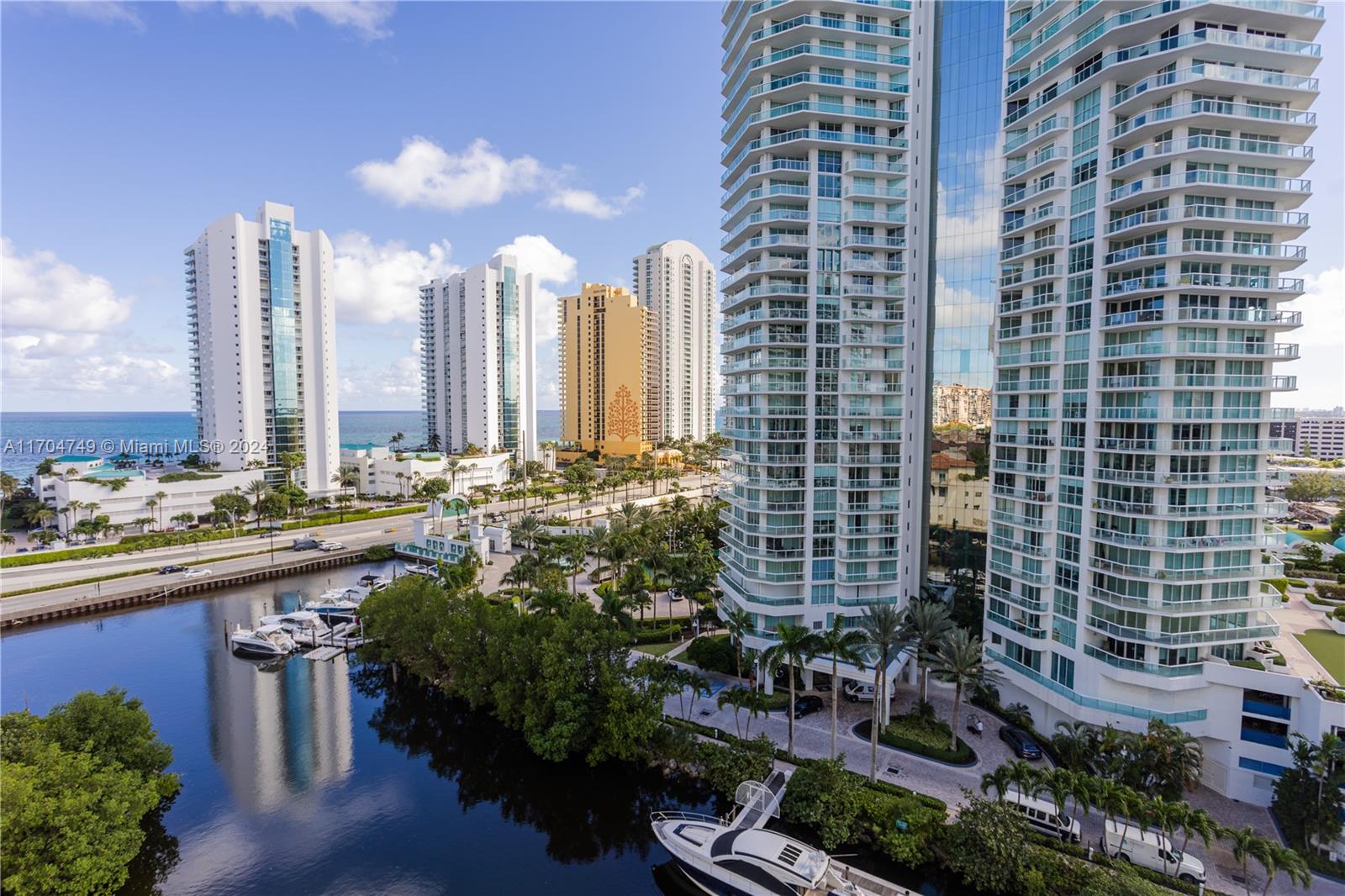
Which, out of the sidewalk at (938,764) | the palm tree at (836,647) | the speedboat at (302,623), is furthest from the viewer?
the speedboat at (302,623)

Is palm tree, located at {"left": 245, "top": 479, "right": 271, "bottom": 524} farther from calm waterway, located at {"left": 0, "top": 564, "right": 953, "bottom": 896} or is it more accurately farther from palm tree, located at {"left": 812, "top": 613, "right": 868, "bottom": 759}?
palm tree, located at {"left": 812, "top": 613, "right": 868, "bottom": 759}

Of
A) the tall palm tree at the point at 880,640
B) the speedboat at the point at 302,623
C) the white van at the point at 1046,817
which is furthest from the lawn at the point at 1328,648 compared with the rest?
the speedboat at the point at 302,623

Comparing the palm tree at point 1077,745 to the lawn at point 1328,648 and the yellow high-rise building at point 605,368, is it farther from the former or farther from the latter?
the yellow high-rise building at point 605,368

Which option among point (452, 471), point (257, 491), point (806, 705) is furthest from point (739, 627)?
point (452, 471)

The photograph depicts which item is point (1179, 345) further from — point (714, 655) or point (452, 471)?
point (452, 471)

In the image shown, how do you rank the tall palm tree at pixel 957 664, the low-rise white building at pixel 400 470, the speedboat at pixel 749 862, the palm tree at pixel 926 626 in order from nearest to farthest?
the speedboat at pixel 749 862
the tall palm tree at pixel 957 664
the palm tree at pixel 926 626
the low-rise white building at pixel 400 470

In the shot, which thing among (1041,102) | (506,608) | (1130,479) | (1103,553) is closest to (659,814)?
(506,608)

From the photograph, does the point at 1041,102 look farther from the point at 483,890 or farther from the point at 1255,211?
the point at 483,890
